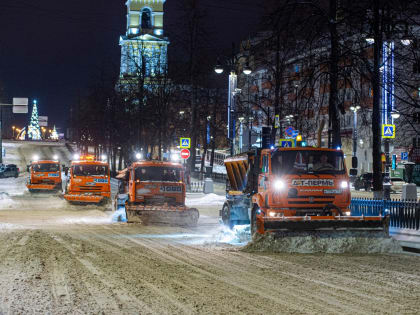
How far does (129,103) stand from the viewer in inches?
2338

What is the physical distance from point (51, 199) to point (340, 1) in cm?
2212

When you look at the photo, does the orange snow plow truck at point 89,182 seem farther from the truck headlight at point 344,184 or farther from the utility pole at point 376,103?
the truck headlight at point 344,184

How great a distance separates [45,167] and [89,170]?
31.4 feet

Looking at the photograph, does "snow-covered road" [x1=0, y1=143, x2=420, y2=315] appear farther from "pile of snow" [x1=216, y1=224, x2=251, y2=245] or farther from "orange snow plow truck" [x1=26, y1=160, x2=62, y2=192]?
"orange snow plow truck" [x1=26, y1=160, x2=62, y2=192]

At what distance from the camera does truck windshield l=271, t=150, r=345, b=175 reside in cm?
1561

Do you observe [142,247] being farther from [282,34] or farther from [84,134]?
[84,134]

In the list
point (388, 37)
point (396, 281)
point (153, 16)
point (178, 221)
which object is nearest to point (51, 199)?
point (178, 221)

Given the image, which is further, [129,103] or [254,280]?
[129,103]

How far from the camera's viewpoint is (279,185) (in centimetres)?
1543

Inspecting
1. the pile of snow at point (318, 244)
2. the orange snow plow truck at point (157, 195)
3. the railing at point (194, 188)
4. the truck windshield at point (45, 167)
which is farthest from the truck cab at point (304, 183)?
the railing at point (194, 188)

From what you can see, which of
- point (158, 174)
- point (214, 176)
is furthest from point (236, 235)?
point (214, 176)

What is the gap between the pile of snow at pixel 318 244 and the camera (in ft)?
46.1

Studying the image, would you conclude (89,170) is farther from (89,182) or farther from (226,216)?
(226,216)

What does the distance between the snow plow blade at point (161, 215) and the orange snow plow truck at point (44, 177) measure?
735 inches
